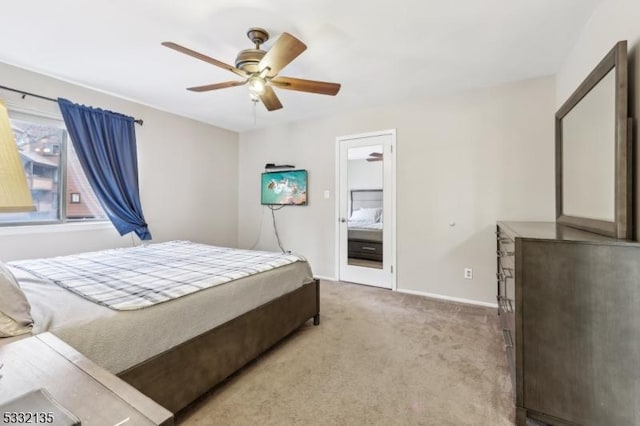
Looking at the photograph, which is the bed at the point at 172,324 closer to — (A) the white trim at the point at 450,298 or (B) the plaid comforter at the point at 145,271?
(B) the plaid comforter at the point at 145,271

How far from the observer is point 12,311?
1096 millimetres

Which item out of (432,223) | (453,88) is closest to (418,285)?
(432,223)

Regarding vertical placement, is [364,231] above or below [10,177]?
below

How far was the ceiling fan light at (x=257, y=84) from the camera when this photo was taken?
218 cm

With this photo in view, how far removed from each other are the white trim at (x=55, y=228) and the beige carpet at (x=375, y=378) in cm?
259

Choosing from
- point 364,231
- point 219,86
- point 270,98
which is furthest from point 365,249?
point 219,86

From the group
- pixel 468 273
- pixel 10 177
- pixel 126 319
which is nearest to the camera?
pixel 10 177

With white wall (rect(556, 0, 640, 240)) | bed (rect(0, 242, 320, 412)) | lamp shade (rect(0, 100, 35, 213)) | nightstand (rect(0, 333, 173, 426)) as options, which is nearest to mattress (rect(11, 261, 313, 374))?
bed (rect(0, 242, 320, 412))

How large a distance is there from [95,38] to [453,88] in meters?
3.41

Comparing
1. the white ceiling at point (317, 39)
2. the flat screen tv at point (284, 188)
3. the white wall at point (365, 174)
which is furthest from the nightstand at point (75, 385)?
the flat screen tv at point (284, 188)

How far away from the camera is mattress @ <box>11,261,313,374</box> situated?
1203mm

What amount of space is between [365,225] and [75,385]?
3482 mm

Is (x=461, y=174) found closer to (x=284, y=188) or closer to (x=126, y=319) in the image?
(x=284, y=188)

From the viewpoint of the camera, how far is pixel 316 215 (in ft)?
14.1
